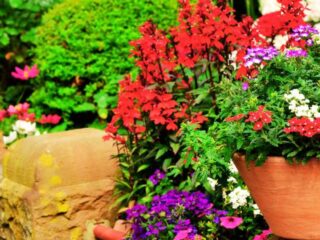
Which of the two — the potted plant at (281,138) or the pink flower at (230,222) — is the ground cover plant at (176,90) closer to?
the pink flower at (230,222)

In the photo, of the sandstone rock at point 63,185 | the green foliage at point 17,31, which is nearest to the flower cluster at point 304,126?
the sandstone rock at point 63,185

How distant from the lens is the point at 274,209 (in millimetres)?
3398

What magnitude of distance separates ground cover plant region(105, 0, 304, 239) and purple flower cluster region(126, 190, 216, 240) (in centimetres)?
10

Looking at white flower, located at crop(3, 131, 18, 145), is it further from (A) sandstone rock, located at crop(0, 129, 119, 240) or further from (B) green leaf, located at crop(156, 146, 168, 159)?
(B) green leaf, located at crop(156, 146, 168, 159)

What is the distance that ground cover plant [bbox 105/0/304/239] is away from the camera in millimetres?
4555

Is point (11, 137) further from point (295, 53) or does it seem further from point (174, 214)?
point (295, 53)

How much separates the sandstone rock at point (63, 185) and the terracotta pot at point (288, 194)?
5.83 feet

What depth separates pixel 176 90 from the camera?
495cm

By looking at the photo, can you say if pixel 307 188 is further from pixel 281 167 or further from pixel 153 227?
pixel 153 227

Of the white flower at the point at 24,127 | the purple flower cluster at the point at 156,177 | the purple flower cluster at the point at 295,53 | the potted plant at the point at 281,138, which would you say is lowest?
the purple flower cluster at the point at 156,177

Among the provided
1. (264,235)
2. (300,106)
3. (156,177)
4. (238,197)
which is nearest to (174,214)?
(238,197)

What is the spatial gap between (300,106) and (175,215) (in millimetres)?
1273

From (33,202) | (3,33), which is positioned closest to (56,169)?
(33,202)

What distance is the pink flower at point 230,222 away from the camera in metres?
4.01
